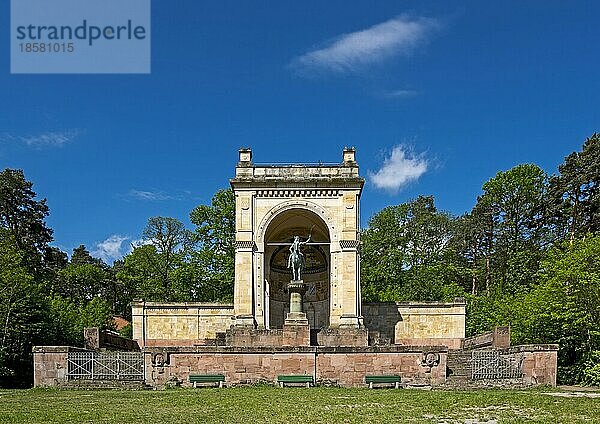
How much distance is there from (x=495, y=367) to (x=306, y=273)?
18.7 metres

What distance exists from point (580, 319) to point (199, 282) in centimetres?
2859

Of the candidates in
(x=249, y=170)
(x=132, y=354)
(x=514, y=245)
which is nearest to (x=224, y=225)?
(x=249, y=170)

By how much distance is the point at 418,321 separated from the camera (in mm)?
41000

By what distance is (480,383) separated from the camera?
2436cm

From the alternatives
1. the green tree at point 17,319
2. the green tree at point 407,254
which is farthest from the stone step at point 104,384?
the green tree at point 407,254

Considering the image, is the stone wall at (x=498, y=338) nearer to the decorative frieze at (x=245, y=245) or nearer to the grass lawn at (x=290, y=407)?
the grass lawn at (x=290, y=407)

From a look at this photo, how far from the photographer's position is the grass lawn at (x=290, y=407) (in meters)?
14.8

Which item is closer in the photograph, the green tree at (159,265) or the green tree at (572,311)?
the green tree at (572,311)

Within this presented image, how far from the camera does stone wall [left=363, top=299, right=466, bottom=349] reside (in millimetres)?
40750

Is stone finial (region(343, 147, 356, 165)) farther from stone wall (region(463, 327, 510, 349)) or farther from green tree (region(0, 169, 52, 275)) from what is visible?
green tree (region(0, 169, 52, 275))

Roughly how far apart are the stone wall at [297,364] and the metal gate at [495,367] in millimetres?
1326

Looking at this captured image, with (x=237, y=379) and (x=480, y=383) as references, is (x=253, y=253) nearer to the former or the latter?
(x=237, y=379)

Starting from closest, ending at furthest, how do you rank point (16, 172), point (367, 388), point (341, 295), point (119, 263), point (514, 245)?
point (367, 388)
point (341, 295)
point (514, 245)
point (16, 172)
point (119, 263)

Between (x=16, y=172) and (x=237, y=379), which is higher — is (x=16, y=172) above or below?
above
